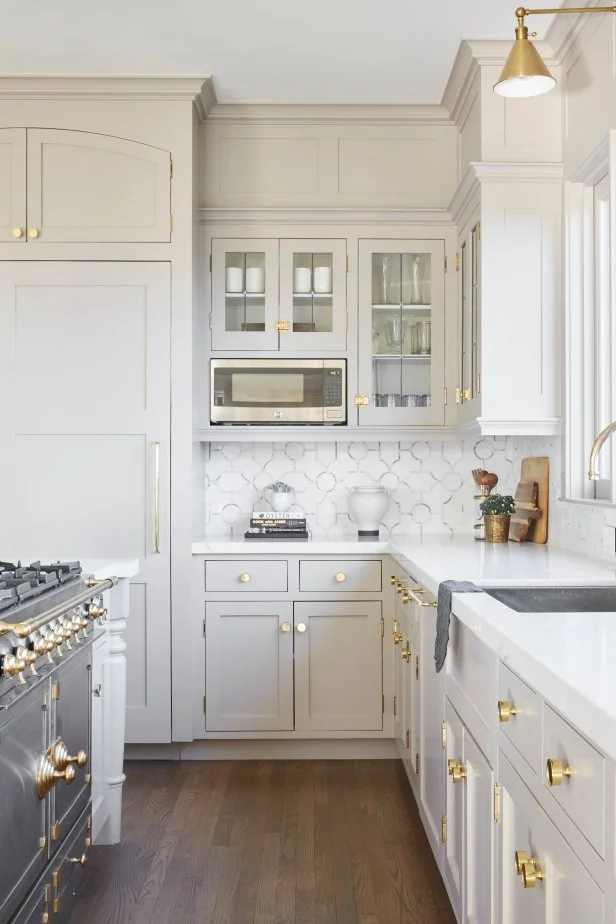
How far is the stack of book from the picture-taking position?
3561mm

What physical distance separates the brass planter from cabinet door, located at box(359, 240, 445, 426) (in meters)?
0.50

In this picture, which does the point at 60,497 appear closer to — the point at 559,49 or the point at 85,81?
the point at 85,81

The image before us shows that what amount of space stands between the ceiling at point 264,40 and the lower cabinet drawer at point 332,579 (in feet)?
6.69

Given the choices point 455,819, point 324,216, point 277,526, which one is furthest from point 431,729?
point 324,216

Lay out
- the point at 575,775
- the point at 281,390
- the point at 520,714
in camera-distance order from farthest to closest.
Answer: the point at 281,390
the point at 520,714
the point at 575,775

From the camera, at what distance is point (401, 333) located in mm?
3605

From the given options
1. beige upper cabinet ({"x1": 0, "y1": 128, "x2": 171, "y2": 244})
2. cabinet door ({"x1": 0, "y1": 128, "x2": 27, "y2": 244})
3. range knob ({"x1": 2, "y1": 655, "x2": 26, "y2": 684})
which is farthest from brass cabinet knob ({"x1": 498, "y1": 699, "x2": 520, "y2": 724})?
cabinet door ({"x1": 0, "y1": 128, "x2": 27, "y2": 244})

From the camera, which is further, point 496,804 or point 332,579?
point 332,579

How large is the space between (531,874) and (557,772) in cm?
26

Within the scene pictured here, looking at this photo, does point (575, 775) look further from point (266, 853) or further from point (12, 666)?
point (266, 853)

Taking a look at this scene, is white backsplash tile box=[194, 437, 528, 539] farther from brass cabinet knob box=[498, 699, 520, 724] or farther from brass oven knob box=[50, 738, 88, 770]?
brass cabinet knob box=[498, 699, 520, 724]

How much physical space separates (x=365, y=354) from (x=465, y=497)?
88 centimetres

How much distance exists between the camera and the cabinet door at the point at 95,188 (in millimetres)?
3287

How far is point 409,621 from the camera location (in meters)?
2.77
